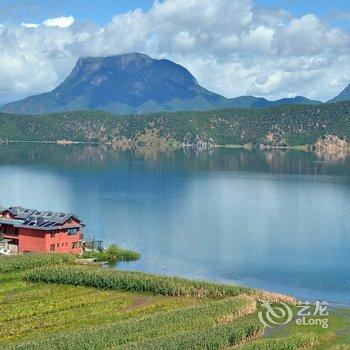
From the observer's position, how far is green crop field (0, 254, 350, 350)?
48156 millimetres

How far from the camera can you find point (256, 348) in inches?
1847

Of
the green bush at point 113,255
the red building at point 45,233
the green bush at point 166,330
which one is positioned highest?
the red building at point 45,233

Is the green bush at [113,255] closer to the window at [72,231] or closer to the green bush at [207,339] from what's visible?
the window at [72,231]

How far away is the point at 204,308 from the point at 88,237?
165 feet

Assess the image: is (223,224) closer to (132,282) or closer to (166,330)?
(132,282)

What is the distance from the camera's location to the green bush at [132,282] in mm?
65106

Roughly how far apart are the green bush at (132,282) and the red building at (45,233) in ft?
46.4

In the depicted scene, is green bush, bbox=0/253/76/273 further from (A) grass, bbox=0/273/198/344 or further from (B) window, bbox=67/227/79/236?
(B) window, bbox=67/227/79/236

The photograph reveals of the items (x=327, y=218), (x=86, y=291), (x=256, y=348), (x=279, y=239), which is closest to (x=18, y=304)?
(x=86, y=291)

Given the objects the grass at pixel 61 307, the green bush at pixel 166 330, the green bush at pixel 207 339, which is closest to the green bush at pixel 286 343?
the green bush at pixel 207 339

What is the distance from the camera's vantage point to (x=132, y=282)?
220 ft

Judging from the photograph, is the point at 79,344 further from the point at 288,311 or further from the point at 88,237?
the point at 88,237

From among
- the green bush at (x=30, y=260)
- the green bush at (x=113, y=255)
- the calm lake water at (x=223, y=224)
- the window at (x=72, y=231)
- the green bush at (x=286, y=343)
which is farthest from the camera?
the window at (x=72, y=231)

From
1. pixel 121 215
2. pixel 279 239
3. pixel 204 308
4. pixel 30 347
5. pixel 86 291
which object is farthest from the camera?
pixel 121 215
